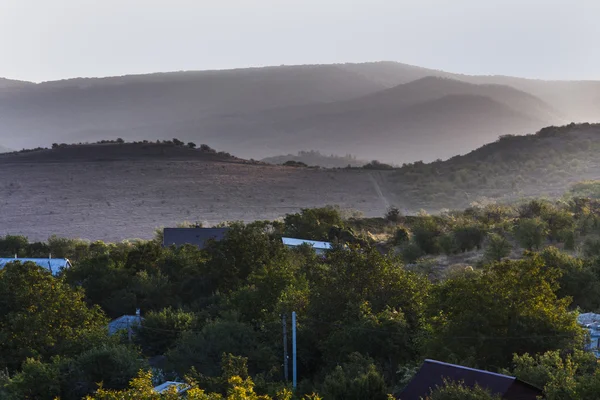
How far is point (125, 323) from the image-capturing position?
25250mm

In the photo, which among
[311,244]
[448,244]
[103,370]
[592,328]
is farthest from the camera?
[448,244]

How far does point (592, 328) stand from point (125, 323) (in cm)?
1385

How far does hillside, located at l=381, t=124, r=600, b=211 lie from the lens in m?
66.1

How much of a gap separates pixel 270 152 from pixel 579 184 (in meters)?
103

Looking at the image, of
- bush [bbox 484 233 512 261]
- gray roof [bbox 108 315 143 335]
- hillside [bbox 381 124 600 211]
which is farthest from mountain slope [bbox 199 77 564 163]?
gray roof [bbox 108 315 143 335]

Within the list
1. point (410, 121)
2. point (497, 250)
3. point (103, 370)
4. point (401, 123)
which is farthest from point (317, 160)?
point (103, 370)

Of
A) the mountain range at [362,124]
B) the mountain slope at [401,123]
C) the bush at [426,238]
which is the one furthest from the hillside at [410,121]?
the bush at [426,238]

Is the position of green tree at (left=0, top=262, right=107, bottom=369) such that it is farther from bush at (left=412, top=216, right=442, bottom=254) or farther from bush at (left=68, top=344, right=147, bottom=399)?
bush at (left=412, top=216, right=442, bottom=254)

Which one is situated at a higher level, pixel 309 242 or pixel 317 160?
pixel 309 242

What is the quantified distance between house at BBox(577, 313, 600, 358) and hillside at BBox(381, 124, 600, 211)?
41841 mm

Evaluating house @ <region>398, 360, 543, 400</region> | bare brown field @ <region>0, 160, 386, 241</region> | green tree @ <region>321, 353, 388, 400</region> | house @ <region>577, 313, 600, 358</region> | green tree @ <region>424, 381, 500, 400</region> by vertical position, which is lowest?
bare brown field @ <region>0, 160, 386, 241</region>

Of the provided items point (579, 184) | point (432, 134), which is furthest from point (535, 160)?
point (432, 134)

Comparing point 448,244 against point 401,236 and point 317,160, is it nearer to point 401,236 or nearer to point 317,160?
point 401,236

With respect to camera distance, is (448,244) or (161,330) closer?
(161,330)
